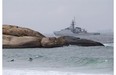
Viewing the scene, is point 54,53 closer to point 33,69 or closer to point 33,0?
point 33,69

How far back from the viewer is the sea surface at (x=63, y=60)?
1950 mm

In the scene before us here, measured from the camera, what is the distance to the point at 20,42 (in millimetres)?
2146

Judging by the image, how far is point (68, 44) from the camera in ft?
6.79

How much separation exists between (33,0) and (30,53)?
0.40 meters

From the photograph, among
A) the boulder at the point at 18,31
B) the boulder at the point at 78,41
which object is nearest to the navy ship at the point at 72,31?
the boulder at the point at 78,41

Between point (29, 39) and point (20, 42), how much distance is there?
8 cm

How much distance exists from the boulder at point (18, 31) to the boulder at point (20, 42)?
0.02 meters

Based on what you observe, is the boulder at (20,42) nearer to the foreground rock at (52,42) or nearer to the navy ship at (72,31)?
the foreground rock at (52,42)

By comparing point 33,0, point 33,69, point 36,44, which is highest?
point 33,0

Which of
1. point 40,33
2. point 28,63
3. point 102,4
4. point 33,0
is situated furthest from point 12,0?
point 102,4

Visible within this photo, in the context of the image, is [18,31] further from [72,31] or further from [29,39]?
[72,31]

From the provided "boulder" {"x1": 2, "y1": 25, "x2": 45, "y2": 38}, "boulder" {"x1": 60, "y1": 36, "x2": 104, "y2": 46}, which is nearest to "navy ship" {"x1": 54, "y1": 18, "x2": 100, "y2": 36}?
"boulder" {"x1": 60, "y1": 36, "x2": 104, "y2": 46}

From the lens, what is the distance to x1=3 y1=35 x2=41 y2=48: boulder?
2.12 m

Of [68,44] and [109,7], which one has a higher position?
[109,7]
